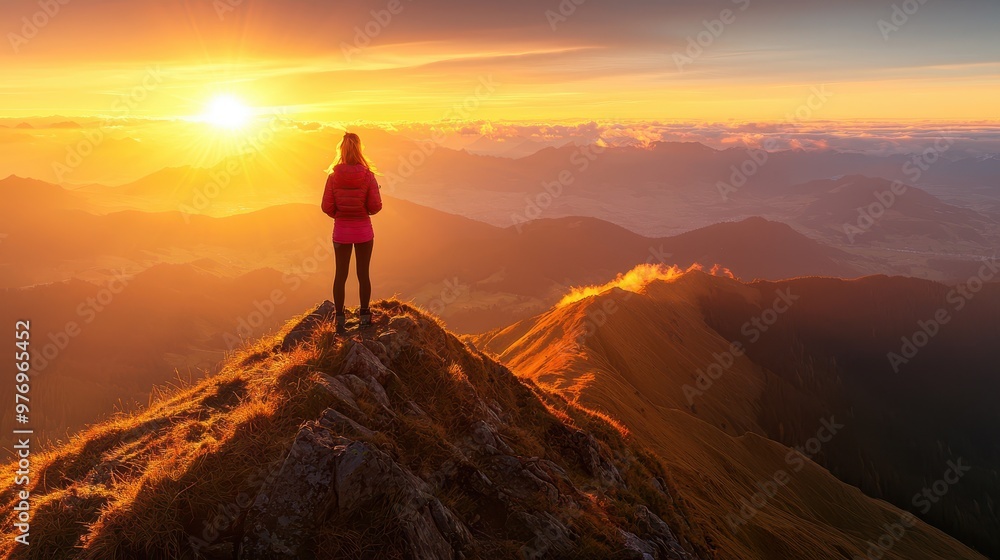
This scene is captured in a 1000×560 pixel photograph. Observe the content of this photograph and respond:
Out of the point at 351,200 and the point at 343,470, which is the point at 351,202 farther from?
the point at 343,470

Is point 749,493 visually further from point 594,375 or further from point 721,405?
point 721,405

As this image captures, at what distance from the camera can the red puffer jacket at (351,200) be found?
11039 millimetres

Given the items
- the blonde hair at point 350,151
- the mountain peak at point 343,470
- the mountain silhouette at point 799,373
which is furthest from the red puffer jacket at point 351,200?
the mountain silhouette at point 799,373

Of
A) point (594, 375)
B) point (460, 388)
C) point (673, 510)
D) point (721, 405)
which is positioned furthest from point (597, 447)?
point (721, 405)

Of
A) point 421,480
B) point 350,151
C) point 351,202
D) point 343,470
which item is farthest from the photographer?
point 351,202

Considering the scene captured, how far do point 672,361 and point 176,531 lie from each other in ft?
238

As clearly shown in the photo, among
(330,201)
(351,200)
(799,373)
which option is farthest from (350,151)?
(799,373)

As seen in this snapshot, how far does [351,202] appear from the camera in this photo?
11.2 metres

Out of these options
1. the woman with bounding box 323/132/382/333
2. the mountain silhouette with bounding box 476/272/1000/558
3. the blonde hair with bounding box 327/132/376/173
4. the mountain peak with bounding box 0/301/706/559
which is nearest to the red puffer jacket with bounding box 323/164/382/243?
the woman with bounding box 323/132/382/333

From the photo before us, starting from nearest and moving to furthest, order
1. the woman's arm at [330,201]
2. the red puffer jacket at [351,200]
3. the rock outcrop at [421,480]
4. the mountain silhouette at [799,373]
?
the rock outcrop at [421,480] < the red puffer jacket at [351,200] < the woman's arm at [330,201] < the mountain silhouette at [799,373]

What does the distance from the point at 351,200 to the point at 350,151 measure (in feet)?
3.38

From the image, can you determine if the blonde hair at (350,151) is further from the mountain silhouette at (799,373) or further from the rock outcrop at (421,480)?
the mountain silhouette at (799,373)

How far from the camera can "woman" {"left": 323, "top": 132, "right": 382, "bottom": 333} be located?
36.3 ft

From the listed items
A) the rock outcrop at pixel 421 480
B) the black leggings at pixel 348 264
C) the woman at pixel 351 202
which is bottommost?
the rock outcrop at pixel 421 480
